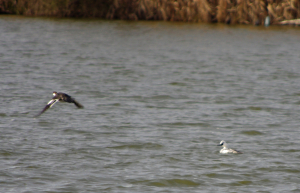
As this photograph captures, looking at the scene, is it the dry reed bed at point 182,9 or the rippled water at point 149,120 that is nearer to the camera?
the rippled water at point 149,120

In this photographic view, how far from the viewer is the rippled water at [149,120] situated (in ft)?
24.4

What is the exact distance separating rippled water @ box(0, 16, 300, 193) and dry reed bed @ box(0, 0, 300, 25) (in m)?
9.46

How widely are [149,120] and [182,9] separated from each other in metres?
24.6

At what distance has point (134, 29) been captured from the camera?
33438mm

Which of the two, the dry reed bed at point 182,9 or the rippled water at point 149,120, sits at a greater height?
the dry reed bed at point 182,9

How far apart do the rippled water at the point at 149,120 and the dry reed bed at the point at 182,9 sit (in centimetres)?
946

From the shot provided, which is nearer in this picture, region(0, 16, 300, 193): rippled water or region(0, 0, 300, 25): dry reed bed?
region(0, 16, 300, 193): rippled water

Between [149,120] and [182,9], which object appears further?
[182,9]

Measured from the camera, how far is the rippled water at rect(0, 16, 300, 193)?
24.4 feet

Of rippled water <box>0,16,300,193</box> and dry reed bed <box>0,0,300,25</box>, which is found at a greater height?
dry reed bed <box>0,0,300,25</box>

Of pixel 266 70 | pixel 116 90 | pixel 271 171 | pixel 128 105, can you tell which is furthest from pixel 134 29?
pixel 271 171

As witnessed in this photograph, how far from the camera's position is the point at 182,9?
113ft

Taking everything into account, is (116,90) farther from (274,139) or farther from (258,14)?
(258,14)

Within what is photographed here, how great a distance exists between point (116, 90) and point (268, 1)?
22100 mm
